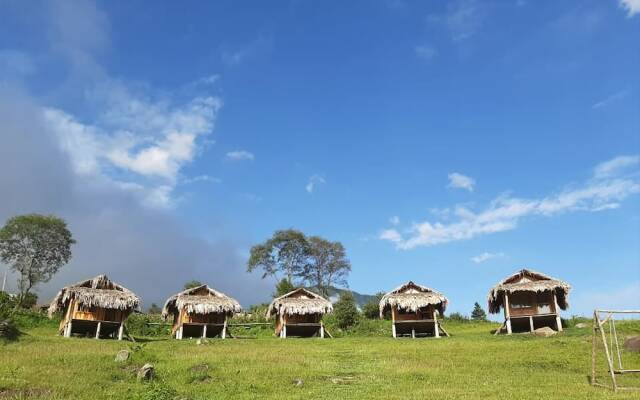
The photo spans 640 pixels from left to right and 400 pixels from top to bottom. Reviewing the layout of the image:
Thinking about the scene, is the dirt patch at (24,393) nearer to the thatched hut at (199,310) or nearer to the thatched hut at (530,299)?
the thatched hut at (199,310)

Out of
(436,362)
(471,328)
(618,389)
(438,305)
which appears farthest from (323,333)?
(618,389)

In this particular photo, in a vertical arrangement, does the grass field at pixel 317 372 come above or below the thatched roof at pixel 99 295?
below

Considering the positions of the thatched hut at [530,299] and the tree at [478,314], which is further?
the tree at [478,314]

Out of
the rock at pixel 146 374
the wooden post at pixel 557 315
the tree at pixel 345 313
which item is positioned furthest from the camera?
the tree at pixel 345 313

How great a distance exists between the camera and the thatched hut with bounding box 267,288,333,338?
38.4 m

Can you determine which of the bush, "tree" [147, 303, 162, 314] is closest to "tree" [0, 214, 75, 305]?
"tree" [147, 303, 162, 314]

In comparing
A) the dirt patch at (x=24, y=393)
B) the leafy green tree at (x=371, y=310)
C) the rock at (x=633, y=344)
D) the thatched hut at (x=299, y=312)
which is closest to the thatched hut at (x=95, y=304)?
the thatched hut at (x=299, y=312)

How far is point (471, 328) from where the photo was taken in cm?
4578

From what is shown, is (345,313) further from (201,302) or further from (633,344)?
(633,344)

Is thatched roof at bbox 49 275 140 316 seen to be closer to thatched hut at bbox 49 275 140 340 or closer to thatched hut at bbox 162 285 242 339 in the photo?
thatched hut at bbox 49 275 140 340

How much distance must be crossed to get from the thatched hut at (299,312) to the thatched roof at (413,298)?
4.54 metres

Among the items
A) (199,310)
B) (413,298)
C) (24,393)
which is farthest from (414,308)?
(24,393)

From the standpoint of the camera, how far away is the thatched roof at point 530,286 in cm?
3547

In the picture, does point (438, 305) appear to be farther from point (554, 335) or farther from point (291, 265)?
point (291, 265)
